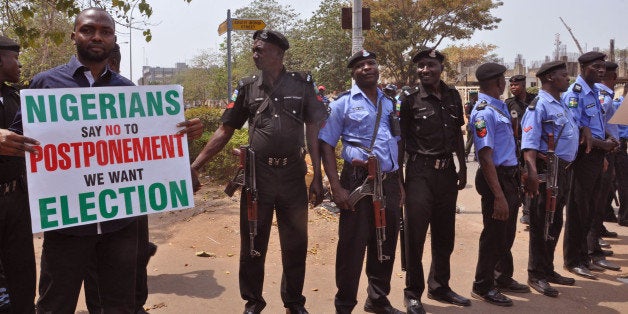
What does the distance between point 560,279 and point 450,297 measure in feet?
4.07

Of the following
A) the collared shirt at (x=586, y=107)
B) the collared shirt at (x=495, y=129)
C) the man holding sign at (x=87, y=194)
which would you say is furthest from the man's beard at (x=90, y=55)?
the collared shirt at (x=586, y=107)

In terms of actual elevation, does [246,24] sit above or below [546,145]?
above

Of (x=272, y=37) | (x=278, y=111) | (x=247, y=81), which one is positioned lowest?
(x=278, y=111)

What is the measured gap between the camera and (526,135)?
4625 mm

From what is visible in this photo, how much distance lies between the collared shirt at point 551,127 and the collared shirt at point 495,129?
384mm

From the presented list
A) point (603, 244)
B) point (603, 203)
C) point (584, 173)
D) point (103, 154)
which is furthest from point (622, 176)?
point (103, 154)

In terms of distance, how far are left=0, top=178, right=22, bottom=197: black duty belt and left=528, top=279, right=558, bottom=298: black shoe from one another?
13.8 ft

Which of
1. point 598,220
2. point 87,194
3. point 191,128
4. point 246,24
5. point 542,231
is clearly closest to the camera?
point 87,194

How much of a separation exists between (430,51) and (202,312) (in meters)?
2.70

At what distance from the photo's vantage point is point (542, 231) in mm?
4715

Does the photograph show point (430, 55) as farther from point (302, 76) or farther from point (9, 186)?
point (9, 186)

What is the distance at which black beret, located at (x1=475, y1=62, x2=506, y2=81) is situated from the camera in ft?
14.3

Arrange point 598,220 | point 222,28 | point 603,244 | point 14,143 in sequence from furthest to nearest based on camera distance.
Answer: point 222,28, point 603,244, point 598,220, point 14,143

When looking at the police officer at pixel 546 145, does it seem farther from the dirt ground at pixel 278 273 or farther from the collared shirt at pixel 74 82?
the collared shirt at pixel 74 82
